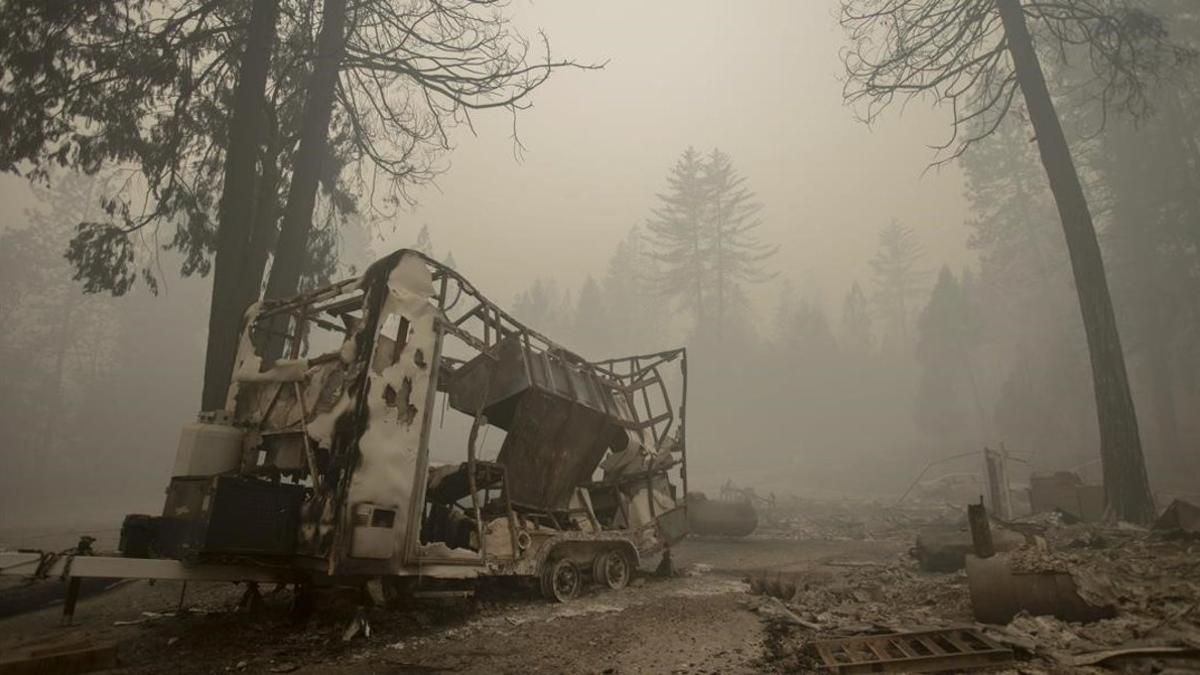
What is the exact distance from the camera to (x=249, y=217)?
907 centimetres

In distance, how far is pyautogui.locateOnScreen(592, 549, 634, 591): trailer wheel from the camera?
25.9ft

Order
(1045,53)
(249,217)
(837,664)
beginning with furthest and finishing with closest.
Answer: (1045,53)
(249,217)
(837,664)

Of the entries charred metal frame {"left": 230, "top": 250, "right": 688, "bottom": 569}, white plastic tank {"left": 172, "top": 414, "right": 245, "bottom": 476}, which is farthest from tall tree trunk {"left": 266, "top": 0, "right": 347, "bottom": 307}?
white plastic tank {"left": 172, "top": 414, "right": 245, "bottom": 476}

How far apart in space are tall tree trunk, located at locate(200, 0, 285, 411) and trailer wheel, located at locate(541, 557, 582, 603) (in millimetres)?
5075

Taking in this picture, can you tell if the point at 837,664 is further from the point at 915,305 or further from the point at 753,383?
the point at 915,305

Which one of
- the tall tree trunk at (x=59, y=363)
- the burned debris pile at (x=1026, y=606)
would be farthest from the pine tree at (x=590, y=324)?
the burned debris pile at (x=1026, y=606)

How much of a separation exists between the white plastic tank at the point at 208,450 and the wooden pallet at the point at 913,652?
5593 mm

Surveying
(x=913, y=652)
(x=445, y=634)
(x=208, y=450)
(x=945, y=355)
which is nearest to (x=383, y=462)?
(x=445, y=634)

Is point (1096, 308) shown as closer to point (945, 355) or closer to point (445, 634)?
point (445, 634)

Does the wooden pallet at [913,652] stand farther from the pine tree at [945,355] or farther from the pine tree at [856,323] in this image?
the pine tree at [856,323]

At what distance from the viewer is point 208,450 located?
5.64m

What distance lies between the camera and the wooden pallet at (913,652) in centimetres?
409

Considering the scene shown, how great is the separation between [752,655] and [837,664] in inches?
31.1

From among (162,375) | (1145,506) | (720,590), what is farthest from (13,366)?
(1145,506)
